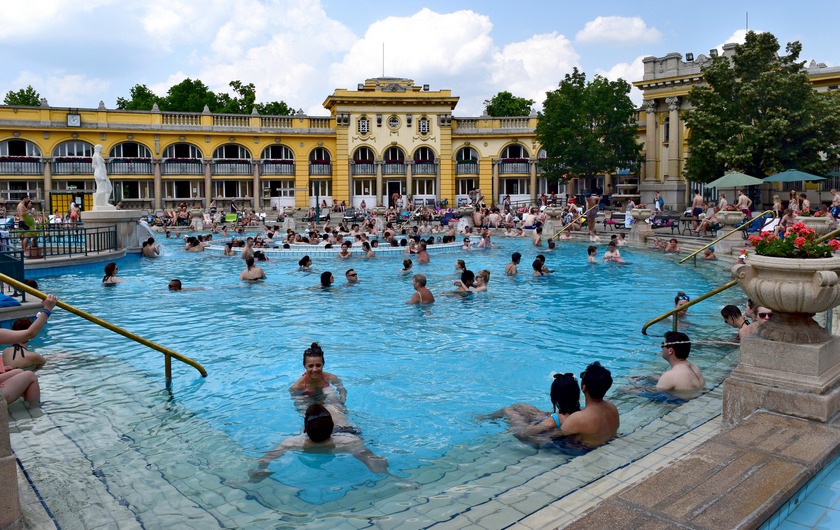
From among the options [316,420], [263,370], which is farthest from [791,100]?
[316,420]

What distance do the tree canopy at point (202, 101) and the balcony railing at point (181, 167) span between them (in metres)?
17.7

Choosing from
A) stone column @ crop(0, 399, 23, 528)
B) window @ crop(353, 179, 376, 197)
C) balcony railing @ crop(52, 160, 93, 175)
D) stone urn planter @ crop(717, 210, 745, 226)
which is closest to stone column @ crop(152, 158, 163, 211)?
balcony railing @ crop(52, 160, 93, 175)

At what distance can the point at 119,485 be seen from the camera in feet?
18.0

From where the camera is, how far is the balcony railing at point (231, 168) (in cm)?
4772

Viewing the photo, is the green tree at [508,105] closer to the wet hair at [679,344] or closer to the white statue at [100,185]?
the white statue at [100,185]

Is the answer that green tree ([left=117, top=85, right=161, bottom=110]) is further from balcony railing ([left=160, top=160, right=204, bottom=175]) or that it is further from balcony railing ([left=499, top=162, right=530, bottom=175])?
balcony railing ([left=499, top=162, right=530, bottom=175])

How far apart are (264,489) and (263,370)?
4149 millimetres

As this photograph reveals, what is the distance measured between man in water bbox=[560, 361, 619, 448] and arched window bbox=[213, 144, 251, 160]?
45.8 metres

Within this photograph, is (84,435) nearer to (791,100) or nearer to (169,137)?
(791,100)

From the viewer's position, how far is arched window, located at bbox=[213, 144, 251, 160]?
4853 cm

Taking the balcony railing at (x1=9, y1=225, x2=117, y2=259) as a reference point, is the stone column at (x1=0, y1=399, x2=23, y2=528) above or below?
below

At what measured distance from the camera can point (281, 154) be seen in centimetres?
5034

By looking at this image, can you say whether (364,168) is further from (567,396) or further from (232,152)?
(567,396)

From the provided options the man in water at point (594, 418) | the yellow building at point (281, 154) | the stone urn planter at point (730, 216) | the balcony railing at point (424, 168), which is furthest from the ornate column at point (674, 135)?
the man in water at point (594, 418)
